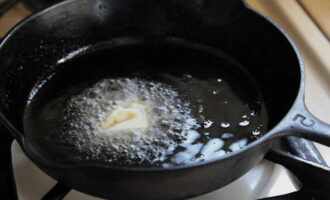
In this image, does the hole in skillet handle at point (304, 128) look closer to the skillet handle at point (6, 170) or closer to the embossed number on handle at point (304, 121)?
the embossed number on handle at point (304, 121)

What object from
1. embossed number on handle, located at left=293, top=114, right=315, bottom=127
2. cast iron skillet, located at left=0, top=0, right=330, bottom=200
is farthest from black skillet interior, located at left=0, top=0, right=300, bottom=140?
embossed number on handle, located at left=293, top=114, right=315, bottom=127

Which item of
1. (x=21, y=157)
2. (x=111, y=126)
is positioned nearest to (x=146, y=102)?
(x=111, y=126)

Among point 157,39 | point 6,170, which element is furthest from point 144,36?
point 6,170

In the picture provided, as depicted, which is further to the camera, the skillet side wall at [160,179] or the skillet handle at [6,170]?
the skillet handle at [6,170]

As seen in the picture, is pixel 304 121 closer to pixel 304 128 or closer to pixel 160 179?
pixel 304 128

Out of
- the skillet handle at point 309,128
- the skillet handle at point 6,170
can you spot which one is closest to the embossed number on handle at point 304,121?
the skillet handle at point 309,128

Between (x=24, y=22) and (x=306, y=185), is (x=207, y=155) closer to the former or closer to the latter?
(x=306, y=185)
